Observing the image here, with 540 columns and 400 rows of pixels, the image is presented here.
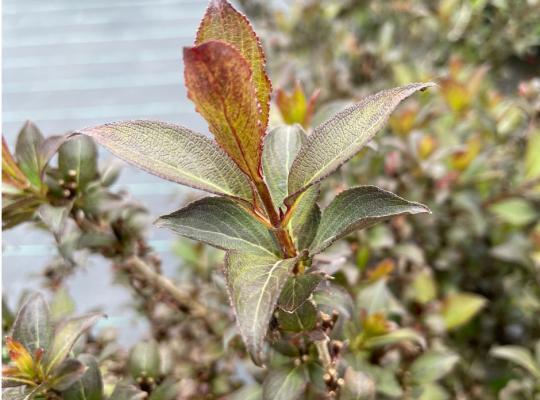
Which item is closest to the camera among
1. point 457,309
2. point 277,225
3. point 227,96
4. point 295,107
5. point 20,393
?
point 227,96

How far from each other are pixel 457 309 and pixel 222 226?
83 cm

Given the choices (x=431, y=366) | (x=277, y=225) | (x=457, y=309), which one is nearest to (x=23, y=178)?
(x=277, y=225)

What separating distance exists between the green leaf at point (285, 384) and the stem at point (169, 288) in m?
0.38

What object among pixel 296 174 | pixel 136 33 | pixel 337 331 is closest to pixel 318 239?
pixel 296 174

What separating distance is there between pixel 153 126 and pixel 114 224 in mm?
470

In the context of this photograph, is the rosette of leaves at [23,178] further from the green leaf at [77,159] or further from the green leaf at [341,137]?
the green leaf at [341,137]

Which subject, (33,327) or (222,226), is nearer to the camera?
(222,226)

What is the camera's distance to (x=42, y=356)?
0.76m

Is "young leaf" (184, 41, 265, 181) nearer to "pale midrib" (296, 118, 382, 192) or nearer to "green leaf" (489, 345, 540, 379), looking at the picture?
"pale midrib" (296, 118, 382, 192)

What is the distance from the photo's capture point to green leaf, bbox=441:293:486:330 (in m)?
1.27

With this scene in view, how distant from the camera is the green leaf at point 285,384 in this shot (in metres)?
0.76

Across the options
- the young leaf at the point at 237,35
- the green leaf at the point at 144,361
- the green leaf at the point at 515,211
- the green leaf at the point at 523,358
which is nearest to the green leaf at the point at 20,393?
the green leaf at the point at 144,361

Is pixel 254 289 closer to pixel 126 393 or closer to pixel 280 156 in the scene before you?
pixel 280 156

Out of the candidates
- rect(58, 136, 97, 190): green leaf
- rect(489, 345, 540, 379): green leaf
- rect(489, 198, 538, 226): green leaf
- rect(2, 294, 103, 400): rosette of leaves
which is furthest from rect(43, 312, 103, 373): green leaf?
rect(489, 198, 538, 226): green leaf
